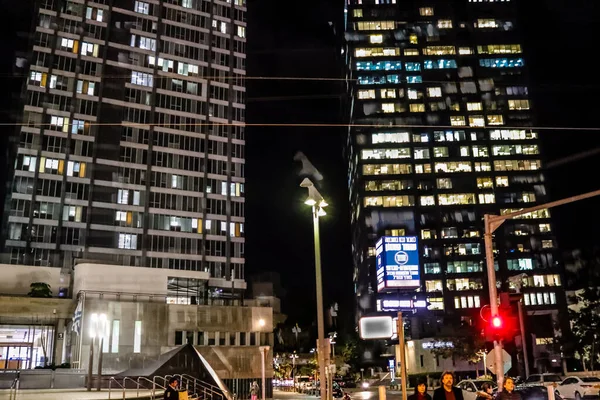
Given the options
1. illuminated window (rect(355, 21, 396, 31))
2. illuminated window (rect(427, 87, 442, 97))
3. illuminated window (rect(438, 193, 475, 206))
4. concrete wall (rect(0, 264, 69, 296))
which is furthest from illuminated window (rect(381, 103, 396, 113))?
concrete wall (rect(0, 264, 69, 296))

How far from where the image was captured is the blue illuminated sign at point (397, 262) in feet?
106

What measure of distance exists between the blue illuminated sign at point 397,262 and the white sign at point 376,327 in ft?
58.4

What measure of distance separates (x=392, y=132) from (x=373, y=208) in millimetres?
17952

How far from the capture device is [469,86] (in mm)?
131250

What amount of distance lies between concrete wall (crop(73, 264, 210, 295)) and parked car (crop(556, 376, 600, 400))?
4116cm

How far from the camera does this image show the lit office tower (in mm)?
80438

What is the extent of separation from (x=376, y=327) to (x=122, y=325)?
142 ft

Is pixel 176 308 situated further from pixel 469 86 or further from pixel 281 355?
pixel 469 86

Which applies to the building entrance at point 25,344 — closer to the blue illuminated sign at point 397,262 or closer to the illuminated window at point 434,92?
the blue illuminated sign at point 397,262

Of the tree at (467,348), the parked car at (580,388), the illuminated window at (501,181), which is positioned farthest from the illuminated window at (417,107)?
the parked car at (580,388)

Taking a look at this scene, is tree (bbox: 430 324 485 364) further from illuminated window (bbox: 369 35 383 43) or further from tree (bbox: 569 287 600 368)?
illuminated window (bbox: 369 35 383 43)

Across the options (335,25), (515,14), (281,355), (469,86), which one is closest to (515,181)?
(469,86)

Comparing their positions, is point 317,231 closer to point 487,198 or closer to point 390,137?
point 390,137

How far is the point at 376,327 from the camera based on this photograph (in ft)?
44.8
